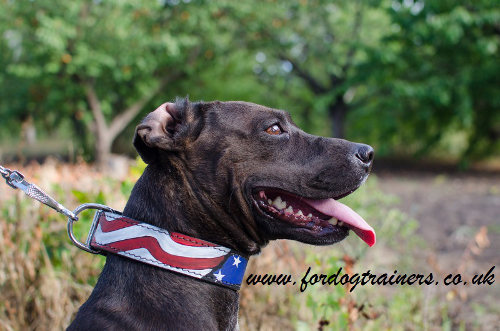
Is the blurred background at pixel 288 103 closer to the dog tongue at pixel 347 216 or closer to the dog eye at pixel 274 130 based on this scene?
the dog tongue at pixel 347 216

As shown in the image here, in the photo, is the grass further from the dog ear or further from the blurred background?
the dog ear

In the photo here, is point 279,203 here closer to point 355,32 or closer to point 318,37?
point 318,37

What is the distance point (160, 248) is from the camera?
196 centimetres

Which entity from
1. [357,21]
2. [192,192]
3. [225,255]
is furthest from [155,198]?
[357,21]

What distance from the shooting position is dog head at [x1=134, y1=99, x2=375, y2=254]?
2.22 metres

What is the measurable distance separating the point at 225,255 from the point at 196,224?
0.19 metres

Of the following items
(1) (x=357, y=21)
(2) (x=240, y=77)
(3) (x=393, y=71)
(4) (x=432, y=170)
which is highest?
(1) (x=357, y=21)

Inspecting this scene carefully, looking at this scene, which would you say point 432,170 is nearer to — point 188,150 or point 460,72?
point 460,72

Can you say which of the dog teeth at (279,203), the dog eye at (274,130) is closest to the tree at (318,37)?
the dog eye at (274,130)

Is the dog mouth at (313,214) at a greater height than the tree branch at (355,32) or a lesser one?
greater

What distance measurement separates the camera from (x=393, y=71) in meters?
16.0

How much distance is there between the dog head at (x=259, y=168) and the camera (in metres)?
2.22

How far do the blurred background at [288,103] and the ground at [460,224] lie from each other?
0.03 metres

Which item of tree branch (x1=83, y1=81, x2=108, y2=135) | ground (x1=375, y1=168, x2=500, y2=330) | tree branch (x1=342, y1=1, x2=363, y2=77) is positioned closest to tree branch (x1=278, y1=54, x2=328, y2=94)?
tree branch (x1=342, y1=1, x2=363, y2=77)
